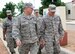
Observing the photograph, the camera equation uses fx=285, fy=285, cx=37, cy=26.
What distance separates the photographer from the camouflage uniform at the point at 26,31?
692 centimetres

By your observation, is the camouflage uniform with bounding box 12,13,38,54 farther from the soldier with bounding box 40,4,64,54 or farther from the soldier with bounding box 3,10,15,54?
the soldier with bounding box 3,10,15,54

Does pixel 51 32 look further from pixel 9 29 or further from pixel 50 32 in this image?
pixel 9 29

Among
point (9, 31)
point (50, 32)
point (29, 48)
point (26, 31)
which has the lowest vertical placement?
point (9, 31)

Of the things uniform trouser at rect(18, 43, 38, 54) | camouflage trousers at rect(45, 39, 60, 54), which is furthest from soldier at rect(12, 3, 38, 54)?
camouflage trousers at rect(45, 39, 60, 54)

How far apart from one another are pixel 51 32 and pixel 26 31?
2.56ft

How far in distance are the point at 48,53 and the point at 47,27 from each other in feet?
2.29

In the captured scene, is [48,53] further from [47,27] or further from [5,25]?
[5,25]

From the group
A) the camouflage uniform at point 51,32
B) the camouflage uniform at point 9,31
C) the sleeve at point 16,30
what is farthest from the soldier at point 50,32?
the camouflage uniform at point 9,31

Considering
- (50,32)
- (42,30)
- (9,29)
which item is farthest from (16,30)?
(9,29)

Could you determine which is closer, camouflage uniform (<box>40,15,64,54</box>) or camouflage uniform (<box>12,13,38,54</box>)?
camouflage uniform (<box>12,13,38,54</box>)

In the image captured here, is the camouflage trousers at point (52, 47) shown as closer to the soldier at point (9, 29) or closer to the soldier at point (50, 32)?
the soldier at point (50, 32)

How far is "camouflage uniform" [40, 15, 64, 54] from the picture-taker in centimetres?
746

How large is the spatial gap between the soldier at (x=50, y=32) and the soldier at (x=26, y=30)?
44cm

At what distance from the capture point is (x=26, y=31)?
7004mm
